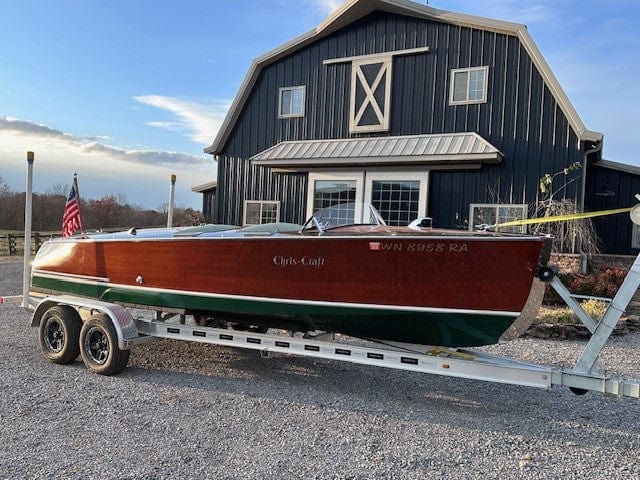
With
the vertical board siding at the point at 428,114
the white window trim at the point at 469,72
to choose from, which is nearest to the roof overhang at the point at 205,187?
the vertical board siding at the point at 428,114

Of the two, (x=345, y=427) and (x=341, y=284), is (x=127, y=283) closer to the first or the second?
(x=341, y=284)

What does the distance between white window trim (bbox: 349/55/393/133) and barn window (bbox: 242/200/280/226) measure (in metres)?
2.99

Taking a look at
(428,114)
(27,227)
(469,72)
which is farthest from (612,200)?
(27,227)

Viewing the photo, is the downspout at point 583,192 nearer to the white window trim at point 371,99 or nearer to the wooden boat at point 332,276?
the white window trim at point 371,99

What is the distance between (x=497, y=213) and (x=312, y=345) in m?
8.01

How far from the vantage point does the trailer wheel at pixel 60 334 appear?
5.78 meters

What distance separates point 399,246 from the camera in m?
4.42

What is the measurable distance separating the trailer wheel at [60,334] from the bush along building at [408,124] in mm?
7619

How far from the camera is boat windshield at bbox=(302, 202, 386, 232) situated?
501 cm

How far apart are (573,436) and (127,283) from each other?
15.3 feet

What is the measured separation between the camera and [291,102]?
1410 centimetres

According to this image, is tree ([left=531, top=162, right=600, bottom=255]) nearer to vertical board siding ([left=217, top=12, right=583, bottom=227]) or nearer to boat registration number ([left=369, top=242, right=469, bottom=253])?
vertical board siding ([left=217, top=12, right=583, bottom=227])

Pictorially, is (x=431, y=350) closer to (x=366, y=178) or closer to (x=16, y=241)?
(x=366, y=178)

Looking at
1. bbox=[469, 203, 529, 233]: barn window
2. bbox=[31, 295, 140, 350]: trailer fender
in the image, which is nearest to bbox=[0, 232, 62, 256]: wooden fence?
bbox=[469, 203, 529, 233]: barn window
